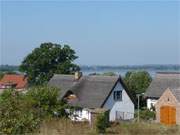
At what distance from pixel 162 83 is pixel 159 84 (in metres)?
0.28

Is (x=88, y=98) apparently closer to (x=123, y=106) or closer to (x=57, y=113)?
(x=123, y=106)

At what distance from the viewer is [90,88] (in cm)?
3994

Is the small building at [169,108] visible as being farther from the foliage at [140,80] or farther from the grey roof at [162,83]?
the foliage at [140,80]

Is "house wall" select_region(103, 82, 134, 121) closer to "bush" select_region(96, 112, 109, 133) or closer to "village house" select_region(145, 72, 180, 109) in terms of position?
"village house" select_region(145, 72, 180, 109)

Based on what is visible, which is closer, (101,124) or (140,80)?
(101,124)

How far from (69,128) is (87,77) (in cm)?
2811

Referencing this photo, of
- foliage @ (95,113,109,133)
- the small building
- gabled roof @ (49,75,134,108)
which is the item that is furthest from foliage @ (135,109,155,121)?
foliage @ (95,113,109,133)

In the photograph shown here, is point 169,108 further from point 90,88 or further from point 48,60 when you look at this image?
point 48,60

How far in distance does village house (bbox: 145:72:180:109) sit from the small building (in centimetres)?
444

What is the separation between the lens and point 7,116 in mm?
11516

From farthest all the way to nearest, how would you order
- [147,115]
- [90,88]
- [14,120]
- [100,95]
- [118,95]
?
[90,88] < [118,95] < [100,95] < [147,115] < [14,120]

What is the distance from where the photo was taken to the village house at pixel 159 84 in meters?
42.2

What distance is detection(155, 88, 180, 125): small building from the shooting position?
3625 cm

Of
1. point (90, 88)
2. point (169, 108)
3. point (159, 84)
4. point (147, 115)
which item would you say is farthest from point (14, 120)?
point (159, 84)
